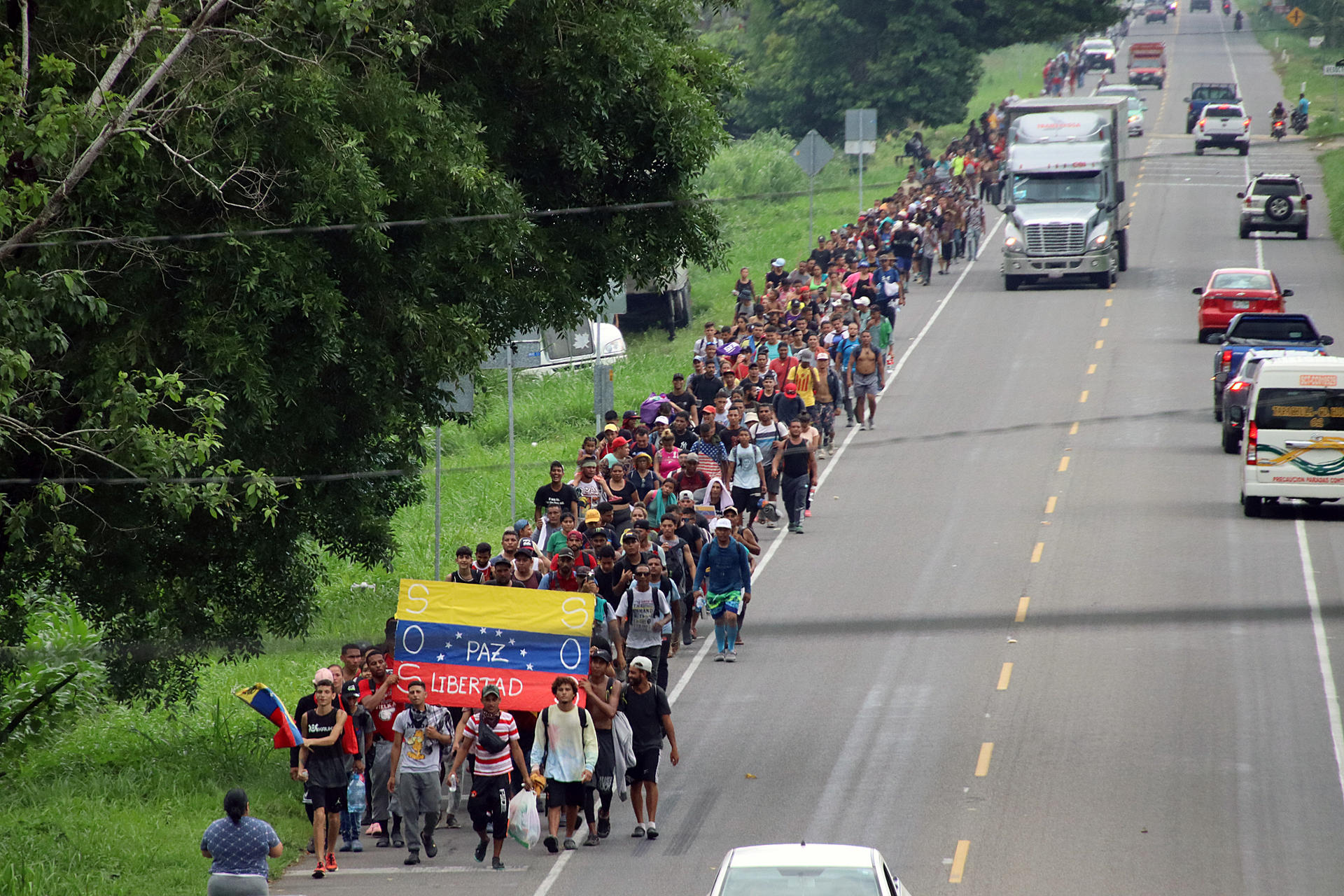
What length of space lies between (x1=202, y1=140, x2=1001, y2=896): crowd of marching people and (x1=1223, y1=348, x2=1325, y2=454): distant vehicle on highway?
5.39 meters

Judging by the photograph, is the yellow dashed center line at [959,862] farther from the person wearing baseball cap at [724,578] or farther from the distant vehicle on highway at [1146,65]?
the distant vehicle on highway at [1146,65]

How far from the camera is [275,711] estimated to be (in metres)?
13.4

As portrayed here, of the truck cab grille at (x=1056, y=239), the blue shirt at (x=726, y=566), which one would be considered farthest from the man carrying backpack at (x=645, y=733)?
the truck cab grille at (x=1056, y=239)

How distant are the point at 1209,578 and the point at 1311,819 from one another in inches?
288

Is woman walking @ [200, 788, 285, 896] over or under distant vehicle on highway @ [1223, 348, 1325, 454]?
over

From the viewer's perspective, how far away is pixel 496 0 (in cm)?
1319

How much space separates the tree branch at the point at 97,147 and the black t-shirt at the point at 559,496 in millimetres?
9191

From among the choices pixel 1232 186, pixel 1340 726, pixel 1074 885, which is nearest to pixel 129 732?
pixel 1074 885

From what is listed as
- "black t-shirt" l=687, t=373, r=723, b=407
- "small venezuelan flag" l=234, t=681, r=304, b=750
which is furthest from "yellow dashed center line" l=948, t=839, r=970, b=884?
"black t-shirt" l=687, t=373, r=723, b=407

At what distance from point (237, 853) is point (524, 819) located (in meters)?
2.58

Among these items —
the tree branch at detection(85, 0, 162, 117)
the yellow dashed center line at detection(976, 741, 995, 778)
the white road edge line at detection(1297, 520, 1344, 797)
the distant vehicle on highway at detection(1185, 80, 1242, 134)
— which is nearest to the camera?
the tree branch at detection(85, 0, 162, 117)

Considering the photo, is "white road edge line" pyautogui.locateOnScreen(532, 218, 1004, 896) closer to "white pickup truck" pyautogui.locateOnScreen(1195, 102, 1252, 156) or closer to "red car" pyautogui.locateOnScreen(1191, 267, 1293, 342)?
"red car" pyautogui.locateOnScreen(1191, 267, 1293, 342)

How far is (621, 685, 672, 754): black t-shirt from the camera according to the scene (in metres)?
14.0

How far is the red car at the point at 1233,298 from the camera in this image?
36.2m
